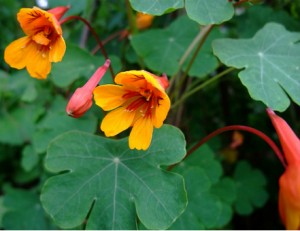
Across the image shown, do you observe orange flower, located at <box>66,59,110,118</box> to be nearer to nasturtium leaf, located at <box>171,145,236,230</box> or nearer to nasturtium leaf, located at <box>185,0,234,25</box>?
nasturtium leaf, located at <box>185,0,234,25</box>

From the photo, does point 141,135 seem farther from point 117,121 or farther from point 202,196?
point 202,196

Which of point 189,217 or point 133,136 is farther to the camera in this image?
point 189,217

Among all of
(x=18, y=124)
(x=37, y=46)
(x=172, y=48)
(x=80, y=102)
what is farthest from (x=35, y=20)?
(x=18, y=124)

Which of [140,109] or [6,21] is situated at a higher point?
[140,109]

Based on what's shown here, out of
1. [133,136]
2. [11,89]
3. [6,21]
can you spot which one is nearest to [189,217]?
[133,136]

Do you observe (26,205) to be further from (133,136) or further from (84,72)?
(133,136)

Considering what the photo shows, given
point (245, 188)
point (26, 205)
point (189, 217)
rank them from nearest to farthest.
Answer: point (189, 217) < point (26, 205) < point (245, 188)

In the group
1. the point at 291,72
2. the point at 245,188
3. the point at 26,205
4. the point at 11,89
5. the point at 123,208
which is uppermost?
the point at 291,72
